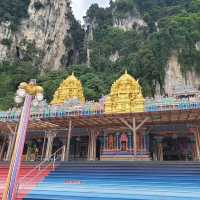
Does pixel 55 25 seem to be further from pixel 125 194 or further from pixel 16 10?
pixel 125 194

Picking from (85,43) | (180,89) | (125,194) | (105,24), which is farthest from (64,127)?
(105,24)

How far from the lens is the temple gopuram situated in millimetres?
15680

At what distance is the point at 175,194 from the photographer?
32.3 ft

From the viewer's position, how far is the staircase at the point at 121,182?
33.2 feet

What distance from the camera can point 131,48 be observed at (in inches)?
2073

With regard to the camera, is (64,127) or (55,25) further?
(55,25)

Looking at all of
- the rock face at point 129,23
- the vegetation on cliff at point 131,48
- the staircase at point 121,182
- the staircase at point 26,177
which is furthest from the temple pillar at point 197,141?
the rock face at point 129,23

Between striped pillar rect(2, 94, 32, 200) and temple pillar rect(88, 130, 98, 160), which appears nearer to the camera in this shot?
striped pillar rect(2, 94, 32, 200)

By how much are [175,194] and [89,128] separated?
10.8m

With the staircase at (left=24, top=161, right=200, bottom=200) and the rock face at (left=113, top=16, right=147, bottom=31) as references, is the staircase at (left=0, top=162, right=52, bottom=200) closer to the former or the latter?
the staircase at (left=24, top=161, right=200, bottom=200)

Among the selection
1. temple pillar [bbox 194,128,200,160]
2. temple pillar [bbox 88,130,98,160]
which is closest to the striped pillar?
A: temple pillar [bbox 88,130,98,160]

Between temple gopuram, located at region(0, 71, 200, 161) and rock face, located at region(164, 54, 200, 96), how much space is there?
1784cm

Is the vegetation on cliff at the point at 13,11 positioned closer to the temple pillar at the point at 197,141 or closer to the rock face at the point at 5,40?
the rock face at the point at 5,40

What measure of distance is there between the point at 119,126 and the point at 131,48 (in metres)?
35.6
